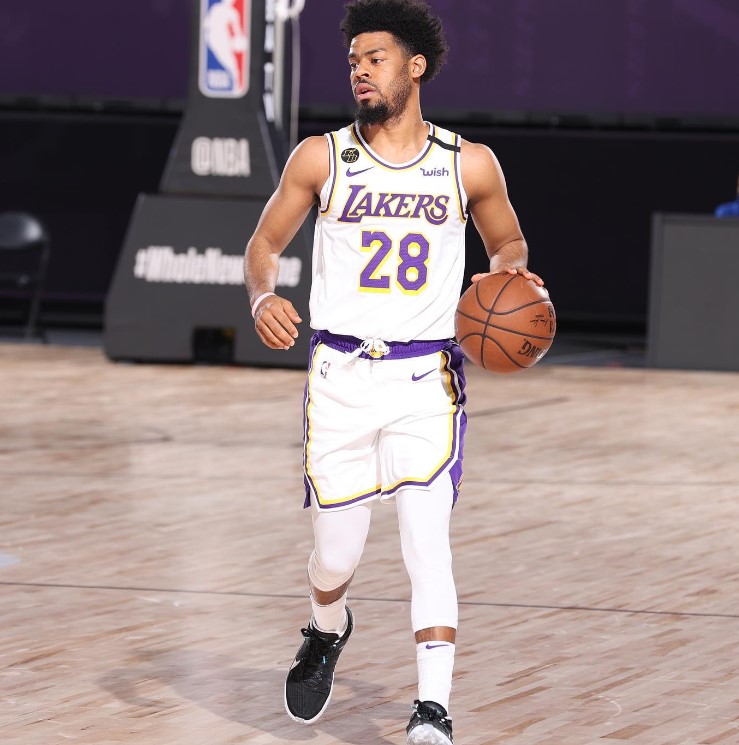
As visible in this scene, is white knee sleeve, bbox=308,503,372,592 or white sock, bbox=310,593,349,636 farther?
white sock, bbox=310,593,349,636

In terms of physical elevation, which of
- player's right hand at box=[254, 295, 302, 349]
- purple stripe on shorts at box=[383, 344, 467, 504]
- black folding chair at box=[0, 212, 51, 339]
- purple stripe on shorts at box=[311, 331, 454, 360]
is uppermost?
player's right hand at box=[254, 295, 302, 349]

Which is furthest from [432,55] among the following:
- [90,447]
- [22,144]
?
[22,144]

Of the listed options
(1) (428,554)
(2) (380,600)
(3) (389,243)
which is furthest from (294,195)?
(2) (380,600)

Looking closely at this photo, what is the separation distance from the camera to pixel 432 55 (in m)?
4.26

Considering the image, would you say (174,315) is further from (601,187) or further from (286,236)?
(286,236)

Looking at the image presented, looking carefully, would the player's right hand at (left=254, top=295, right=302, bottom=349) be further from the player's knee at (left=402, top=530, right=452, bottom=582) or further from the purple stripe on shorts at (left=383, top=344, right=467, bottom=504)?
the player's knee at (left=402, top=530, right=452, bottom=582)

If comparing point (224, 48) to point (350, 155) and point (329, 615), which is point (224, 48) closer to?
point (350, 155)

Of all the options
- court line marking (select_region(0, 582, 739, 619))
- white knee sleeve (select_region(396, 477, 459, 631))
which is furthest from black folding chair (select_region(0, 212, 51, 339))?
white knee sleeve (select_region(396, 477, 459, 631))

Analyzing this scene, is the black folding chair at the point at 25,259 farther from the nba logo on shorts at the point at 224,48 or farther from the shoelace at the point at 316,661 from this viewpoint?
the shoelace at the point at 316,661

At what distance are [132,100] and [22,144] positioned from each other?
1.19 meters

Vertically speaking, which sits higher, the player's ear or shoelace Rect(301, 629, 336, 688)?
the player's ear

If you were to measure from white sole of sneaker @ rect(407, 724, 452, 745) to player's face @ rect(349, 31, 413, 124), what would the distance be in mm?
1449

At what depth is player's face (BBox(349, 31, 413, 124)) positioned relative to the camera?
4.15 metres

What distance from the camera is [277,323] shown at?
3967mm
